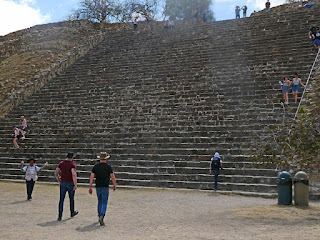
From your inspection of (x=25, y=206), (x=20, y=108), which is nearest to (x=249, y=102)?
(x=25, y=206)

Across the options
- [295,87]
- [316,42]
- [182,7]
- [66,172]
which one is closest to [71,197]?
[66,172]

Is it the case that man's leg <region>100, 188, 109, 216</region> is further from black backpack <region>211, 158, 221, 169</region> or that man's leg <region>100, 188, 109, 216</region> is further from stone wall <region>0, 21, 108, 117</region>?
stone wall <region>0, 21, 108, 117</region>

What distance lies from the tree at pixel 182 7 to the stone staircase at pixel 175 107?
97.0ft

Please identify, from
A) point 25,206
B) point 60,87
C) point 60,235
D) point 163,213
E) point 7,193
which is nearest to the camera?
point 60,235

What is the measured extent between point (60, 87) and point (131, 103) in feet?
18.6

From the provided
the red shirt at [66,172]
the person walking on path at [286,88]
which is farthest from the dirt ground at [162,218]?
the person walking on path at [286,88]

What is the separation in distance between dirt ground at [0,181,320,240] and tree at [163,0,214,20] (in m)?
45.9

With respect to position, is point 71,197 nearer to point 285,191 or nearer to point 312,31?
point 285,191

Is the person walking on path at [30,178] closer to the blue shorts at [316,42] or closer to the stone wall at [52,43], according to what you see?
the stone wall at [52,43]

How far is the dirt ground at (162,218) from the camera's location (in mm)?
6652

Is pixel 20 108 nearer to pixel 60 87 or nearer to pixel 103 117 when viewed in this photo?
pixel 60 87

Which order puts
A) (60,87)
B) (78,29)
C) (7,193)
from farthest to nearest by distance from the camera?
(78,29), (60,87), (7,193)

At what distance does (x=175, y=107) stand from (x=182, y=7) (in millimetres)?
40409

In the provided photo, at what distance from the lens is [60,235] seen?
6594mm
